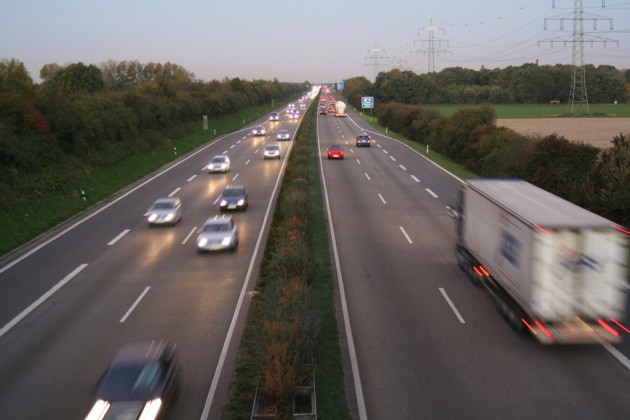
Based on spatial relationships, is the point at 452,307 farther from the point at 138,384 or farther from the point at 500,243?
the point at 138,384

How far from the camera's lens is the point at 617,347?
46.1 ft

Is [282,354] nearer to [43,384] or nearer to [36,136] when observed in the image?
[43,384]

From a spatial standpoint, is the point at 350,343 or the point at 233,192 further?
the point at 233,192

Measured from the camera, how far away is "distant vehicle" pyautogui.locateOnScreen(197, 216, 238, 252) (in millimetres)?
22984

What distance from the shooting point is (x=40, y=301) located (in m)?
18.3

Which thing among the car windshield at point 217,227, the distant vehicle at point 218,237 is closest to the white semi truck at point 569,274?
the distant vehicle at point 218,237

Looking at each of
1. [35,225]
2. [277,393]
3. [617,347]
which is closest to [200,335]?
[277,393]

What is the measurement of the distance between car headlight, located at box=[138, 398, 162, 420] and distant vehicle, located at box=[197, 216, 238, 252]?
12.4 meters

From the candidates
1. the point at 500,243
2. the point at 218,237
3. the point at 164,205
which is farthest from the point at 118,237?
the point at 500,243

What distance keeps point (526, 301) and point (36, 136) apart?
35.0 meters

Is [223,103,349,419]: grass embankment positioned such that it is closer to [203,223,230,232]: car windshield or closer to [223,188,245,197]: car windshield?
[203,223,230,232]: car windshield

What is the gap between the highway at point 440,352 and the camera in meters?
11.6

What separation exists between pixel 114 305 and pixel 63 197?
1800 cm

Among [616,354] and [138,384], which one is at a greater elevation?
[138,384]
